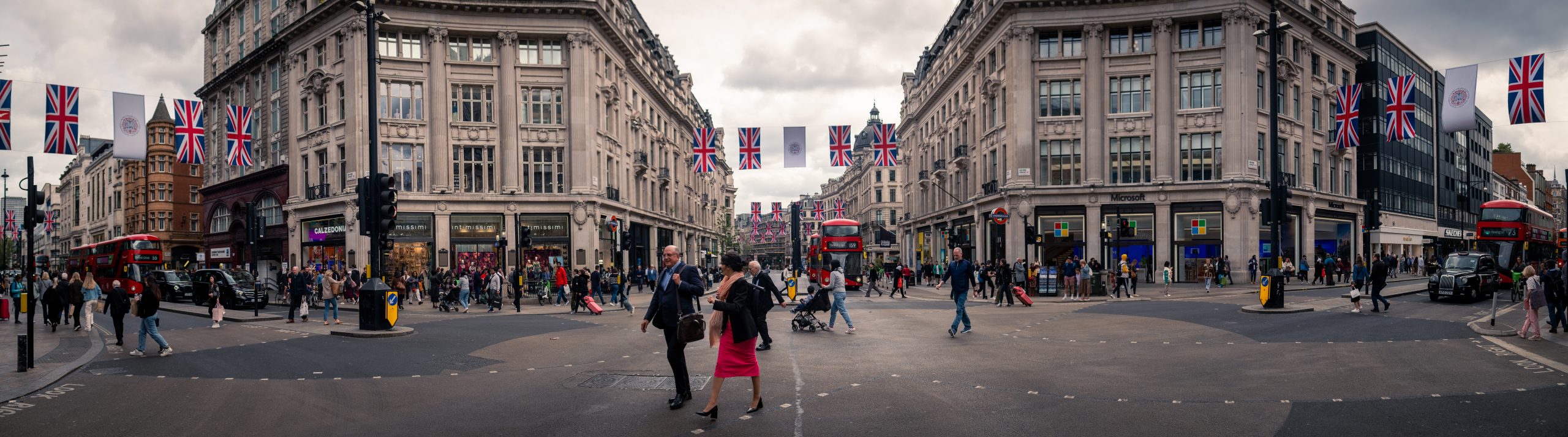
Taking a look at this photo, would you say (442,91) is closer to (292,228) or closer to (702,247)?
(292,228)

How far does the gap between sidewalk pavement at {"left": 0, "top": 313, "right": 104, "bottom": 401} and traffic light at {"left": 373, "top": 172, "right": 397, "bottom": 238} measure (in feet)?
15.5

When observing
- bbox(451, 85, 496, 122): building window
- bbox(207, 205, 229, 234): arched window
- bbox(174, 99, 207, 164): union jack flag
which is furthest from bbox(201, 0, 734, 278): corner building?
bbox(207, 205, 229, 234): arched window

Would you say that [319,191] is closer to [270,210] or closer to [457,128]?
[270,210]

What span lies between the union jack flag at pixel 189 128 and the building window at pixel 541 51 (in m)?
14.4

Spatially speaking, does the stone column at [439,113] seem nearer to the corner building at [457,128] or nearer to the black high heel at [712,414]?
the corner building at [457,128]

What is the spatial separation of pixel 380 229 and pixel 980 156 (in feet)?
126

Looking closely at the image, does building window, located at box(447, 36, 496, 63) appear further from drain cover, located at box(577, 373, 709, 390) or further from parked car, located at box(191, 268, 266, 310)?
drain cover, located at box(577, 373, 709, 390)

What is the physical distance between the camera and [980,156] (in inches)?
1939

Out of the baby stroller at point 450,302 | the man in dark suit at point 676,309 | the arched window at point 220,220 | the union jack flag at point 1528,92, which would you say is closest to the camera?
the man in dark suit at point 676,309

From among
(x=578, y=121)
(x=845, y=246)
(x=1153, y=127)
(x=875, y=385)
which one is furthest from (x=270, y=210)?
(x=875, y=385)

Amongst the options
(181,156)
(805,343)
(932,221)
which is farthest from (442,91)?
(932,221)

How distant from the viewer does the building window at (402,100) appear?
40.5 metres

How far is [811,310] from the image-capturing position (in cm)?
1614

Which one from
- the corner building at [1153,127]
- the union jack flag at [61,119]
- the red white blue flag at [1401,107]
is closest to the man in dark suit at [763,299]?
the union jack flag at [61,119]
